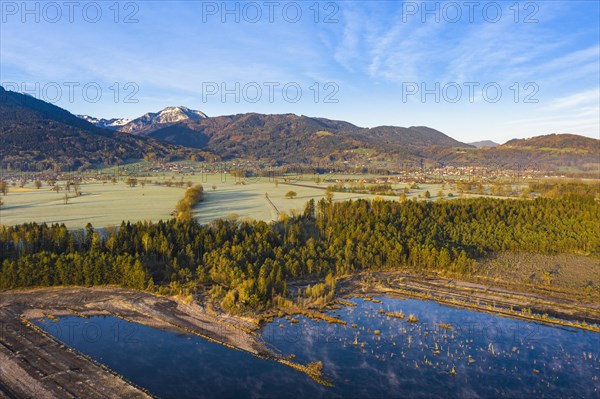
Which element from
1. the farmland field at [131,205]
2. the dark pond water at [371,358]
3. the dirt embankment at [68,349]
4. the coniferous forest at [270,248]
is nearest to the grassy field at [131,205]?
the farmland field at [131,205]

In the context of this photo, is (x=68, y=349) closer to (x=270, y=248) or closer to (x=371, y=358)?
(x=371, y=358)

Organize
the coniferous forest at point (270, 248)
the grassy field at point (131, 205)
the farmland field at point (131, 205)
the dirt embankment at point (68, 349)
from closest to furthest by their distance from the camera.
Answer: the dirt embankment at point (68, 349) → the coniferous forest at point (270, 248) → the farmland field at point (131, 205) → the grassy field at point (131, 205)

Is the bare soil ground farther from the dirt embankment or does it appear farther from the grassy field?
the grassy field

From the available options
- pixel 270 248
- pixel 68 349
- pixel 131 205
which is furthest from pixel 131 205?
pixel 68 349

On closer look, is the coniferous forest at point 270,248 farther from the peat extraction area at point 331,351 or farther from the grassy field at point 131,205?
the grassy field at point 131,205

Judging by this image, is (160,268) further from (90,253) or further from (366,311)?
(366,311)

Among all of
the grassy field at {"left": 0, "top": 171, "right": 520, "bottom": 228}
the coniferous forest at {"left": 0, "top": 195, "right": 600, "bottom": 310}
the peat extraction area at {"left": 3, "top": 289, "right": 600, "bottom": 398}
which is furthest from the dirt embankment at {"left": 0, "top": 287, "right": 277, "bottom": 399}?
the grassy field at {"left": 0, "top": 171, "right": 520, "bottom": 228}

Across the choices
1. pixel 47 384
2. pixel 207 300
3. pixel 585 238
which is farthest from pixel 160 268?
pixel 585 238
